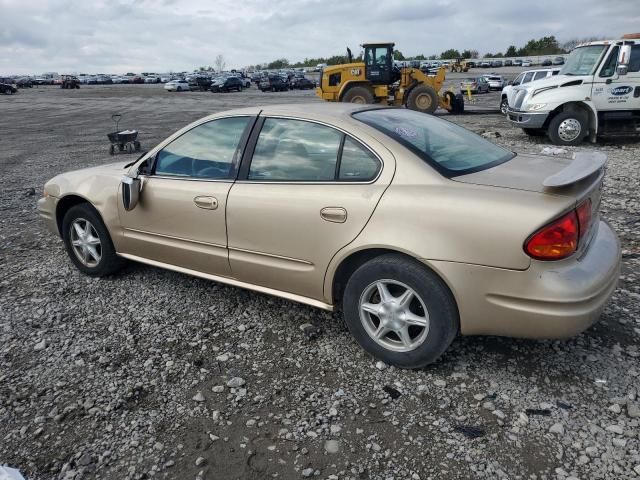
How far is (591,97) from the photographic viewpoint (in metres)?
10.9

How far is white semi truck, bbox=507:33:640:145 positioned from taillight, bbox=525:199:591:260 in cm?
986

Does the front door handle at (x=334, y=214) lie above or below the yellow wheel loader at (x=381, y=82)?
below

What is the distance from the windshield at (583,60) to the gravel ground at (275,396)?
8634 millimetres

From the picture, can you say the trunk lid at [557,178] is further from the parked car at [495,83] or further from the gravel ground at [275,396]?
the parked car at [495,83]

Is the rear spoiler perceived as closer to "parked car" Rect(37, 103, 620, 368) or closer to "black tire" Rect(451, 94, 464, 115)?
"parked car" Rect(37, 103, 620, 368)

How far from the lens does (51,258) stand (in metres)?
5.16

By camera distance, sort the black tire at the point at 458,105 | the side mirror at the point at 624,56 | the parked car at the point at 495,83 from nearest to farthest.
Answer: the side mirror at the point at 624,56 → the black tire at the point at 458,105 → the parked car at the point at 495,83

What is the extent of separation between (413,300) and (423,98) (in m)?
18.2

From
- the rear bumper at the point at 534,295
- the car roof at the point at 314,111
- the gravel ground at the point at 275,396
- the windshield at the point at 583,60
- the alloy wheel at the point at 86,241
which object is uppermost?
the windshield at the point at 583,60

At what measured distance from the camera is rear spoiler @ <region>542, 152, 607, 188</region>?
2537 millimetres

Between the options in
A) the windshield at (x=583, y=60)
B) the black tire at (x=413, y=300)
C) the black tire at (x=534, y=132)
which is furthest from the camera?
the black tire at (x=534, y=132)

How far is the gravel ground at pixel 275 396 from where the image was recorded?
7.84 ft

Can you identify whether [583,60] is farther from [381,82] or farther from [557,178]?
[557,178]

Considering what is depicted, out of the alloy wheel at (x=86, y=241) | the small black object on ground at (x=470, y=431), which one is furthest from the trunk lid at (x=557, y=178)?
the alloy wheel at (x=86, y=241)
